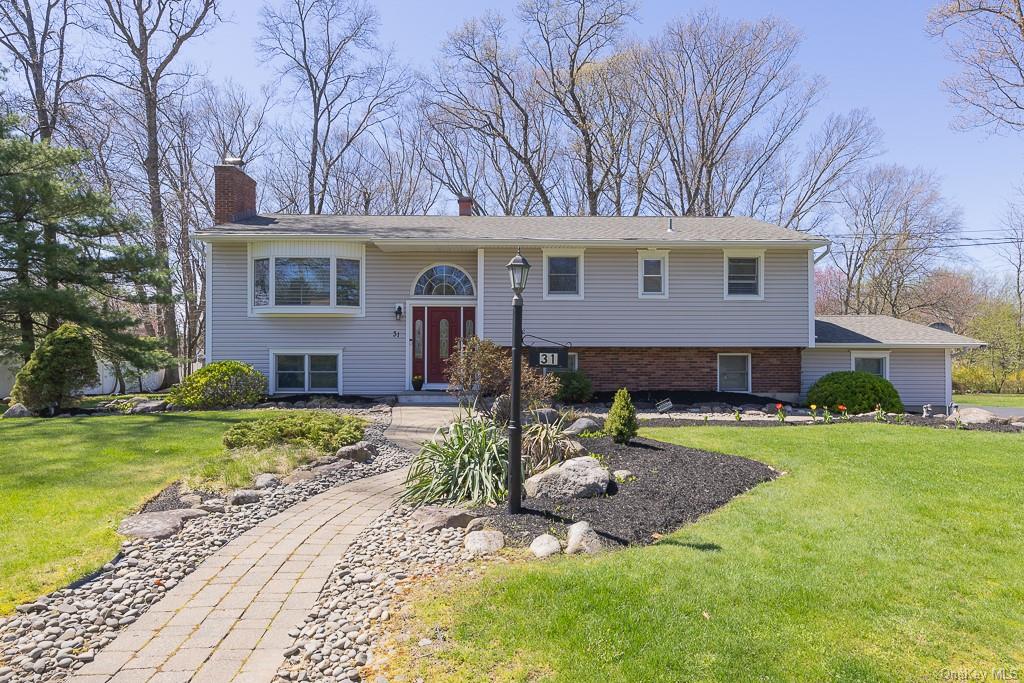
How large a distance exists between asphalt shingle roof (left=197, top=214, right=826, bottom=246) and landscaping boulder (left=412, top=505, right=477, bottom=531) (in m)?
9.56

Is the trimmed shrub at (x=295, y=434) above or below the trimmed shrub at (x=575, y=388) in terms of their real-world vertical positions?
below

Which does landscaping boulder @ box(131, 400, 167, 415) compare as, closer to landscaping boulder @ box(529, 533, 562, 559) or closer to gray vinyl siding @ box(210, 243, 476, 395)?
gray vinyl siding @ box(210, 243, 476, 395)

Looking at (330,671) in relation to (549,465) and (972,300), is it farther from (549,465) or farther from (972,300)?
(972,300)

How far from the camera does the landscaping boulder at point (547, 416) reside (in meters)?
7.71

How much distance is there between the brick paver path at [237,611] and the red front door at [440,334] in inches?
374

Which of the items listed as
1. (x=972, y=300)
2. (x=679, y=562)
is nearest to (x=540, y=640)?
(x=679, y=562)

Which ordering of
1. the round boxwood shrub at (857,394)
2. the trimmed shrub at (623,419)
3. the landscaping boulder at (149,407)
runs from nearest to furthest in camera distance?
the trimmed shrub at (623,419) → the landscaping boulder at (149,407) → the round boxwood shrub at (857,394)

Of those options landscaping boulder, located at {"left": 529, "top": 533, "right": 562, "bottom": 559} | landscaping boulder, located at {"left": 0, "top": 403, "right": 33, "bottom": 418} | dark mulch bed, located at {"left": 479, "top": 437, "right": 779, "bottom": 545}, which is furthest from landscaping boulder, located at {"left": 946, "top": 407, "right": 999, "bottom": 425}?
landscaping boulder, located at {"left": 0, "top": 403, "right": 33, "bottom": 418}

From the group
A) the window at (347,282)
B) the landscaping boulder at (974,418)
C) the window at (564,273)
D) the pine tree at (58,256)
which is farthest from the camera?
the window at (564,273)

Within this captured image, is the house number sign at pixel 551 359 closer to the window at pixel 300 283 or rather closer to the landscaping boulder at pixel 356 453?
the landscaping boulder at pixel 356 453

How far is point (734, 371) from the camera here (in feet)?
49.7

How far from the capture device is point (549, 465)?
20.5 feet

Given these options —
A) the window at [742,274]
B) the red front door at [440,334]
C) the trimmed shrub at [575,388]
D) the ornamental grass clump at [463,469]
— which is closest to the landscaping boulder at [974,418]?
the window at [742,274]
